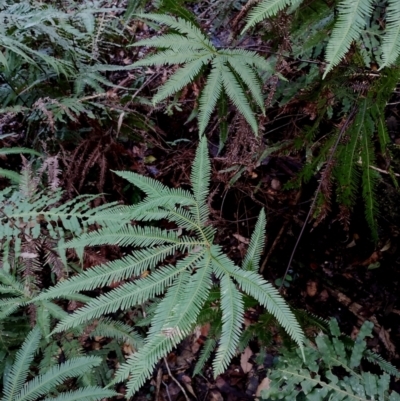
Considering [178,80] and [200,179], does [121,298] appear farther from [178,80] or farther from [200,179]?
[178,80]

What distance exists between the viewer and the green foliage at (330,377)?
1.56 metres

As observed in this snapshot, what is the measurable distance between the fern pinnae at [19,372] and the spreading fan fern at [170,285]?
2.03 ft

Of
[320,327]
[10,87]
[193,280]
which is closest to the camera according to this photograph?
[193,280]

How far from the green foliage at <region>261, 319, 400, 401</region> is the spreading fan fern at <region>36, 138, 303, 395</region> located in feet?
1.47

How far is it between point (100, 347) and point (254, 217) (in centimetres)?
129

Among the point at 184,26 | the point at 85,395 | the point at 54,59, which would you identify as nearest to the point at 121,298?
the point at 85,395

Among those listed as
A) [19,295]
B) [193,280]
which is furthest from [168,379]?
[193,280]

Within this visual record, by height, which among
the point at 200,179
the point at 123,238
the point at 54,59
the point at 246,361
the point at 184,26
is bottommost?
the point at 246,361

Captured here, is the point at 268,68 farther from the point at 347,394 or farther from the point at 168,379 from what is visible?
the point at 168,379

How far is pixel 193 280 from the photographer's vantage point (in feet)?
4.32

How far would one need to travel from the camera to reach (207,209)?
1522 millimetres

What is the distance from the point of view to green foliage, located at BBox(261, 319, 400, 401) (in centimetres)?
156

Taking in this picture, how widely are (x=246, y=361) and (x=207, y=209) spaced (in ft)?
4.09

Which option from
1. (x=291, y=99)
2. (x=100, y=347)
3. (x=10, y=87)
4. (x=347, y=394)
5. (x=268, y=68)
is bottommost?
(x=100, y=347)
